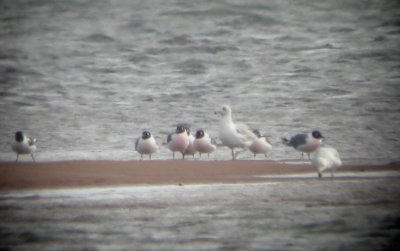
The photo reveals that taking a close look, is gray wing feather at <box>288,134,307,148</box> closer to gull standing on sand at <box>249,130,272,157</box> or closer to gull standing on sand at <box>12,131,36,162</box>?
gull standing on sand at <box>249,130,272,157</box>

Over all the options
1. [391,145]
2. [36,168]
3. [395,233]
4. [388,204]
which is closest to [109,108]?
[391,145]

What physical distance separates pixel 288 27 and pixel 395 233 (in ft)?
71.1

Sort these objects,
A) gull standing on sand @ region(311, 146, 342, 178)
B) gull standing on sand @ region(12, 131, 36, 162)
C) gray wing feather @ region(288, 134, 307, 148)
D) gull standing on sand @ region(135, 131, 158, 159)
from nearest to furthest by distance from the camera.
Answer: gull standing on sand @ region(311, 146, 342, 178)
gull standing on sand @ region(12, 131, 36, 162)
gull standing on sand @ region(135, 131, 158, 159)
gray wing feather @ region(288, 134, 307, 148)

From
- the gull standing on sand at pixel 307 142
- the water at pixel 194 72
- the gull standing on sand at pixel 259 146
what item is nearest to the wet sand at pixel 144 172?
the gull standing on sand at pixel 259 146

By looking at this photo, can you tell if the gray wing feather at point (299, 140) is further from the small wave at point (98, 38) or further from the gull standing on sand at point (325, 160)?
the small wave at point (98, 38)

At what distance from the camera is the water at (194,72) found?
17.7m

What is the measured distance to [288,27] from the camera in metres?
29.6

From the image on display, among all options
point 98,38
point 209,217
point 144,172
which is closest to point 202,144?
point 144,172

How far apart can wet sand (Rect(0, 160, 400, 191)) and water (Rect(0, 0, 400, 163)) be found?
1359mm

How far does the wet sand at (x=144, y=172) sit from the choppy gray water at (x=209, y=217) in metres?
0.48

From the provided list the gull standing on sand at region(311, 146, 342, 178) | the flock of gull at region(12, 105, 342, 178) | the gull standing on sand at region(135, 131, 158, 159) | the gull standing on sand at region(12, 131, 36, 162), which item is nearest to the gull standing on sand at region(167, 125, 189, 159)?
the flock of gull at region(12, 105, 342, 178)

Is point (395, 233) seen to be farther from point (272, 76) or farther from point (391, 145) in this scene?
point (272, 76)

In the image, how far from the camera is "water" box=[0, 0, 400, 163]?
1767 cm

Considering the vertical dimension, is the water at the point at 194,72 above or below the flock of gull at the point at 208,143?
above
